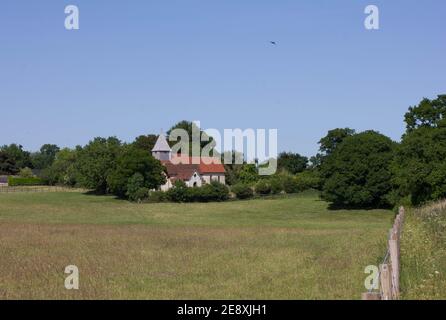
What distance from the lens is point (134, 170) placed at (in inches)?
3696

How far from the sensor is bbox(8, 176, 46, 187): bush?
459 feet

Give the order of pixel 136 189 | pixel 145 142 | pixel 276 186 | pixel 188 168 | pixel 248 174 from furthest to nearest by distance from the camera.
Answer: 1. pixel 145 142
2. pixel 248 174
3. pixel 188 168
4. pixel 276 186
5. pixel 136 189

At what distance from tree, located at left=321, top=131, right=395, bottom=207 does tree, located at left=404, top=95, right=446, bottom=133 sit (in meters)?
6.45

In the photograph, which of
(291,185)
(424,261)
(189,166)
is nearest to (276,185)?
(291,185)

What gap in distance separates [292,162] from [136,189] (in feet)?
198

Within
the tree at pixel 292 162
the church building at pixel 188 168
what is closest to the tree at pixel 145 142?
the church building at pixel 188 168

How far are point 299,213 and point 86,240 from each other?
146 feet

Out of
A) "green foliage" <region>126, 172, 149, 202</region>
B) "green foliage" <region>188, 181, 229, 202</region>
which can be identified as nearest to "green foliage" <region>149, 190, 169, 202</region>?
"green foliage" <region>126, 172, 149, 202</region>

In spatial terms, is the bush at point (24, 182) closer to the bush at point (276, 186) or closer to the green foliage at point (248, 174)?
the green foliage at point (248, 174)

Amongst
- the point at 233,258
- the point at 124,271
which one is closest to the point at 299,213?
the point at 233,258

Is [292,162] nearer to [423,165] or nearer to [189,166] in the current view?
[189,166]

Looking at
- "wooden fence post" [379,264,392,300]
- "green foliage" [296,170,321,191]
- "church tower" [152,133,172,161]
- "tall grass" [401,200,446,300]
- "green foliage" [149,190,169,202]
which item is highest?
"church tower" [152,133,172,161]

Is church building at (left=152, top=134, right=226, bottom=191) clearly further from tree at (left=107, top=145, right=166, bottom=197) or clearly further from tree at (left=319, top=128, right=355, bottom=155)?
tree at (left=319, top=128, right=355, bottom=155)

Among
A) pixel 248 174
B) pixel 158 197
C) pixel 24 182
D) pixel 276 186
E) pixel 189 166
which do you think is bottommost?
pixel 158 197
